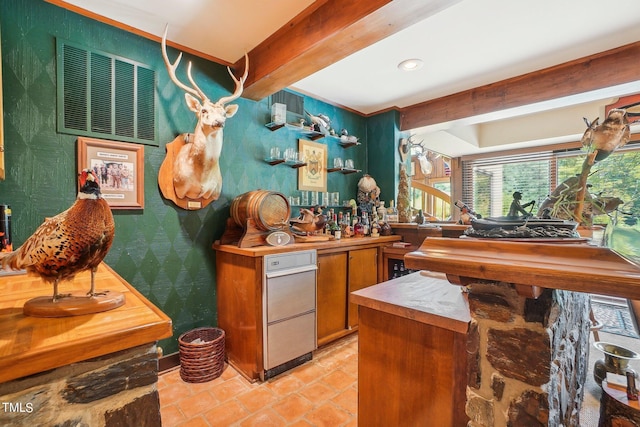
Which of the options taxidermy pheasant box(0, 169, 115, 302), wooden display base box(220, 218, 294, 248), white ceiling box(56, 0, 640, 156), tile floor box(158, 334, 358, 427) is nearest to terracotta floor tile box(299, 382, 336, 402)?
tile floor box(158, 334, 358, 427)

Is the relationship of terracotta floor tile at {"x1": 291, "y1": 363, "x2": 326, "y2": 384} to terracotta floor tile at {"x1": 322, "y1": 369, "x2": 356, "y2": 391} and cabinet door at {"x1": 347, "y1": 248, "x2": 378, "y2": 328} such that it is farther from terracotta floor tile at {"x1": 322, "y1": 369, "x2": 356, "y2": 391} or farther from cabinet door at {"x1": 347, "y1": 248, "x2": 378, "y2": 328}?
cabinet door at {"x1": 347, "y1": 248, "x2": 378, "y2": 328}

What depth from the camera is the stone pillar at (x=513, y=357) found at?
2.52ft

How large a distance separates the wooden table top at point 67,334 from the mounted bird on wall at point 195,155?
1418mm

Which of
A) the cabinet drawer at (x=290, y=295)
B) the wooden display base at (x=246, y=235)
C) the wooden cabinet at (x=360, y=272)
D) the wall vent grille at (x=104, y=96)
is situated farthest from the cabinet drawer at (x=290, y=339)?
the wall vent grille at (x=104, y=96)

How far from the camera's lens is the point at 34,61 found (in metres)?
1.77

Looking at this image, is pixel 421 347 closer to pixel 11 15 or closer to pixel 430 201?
pixel 11 15

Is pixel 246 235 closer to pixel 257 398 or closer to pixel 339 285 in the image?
pixel 339 285

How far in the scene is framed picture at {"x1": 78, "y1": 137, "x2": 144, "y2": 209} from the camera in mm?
1930

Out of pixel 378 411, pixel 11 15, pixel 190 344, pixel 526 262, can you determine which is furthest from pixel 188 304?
pixel 526 262

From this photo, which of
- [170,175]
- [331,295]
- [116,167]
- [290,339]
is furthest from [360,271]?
[116,167]

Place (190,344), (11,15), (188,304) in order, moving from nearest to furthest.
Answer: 1. (11,15)
2. (190,344)
3. (188,304)

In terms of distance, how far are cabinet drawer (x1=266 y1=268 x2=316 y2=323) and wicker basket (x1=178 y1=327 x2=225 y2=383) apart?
1.66 ft

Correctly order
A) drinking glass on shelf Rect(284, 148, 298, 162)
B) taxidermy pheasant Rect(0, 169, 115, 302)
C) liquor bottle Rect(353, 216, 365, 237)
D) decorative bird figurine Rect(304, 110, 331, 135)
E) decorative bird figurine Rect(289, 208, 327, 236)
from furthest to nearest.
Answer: liquor bottle Rect(353, 216, 365, 237)
decorative bird figurine Rect(304, 110, 331, 135)
drinking glass on shelf Rect(284, 148, 298, 162)
decorative bird figurine Rect(289, 208, 327, 236)
taxidermy pheasant Rect(0, 169, 115, 302)

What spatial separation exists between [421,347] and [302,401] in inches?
46.6
